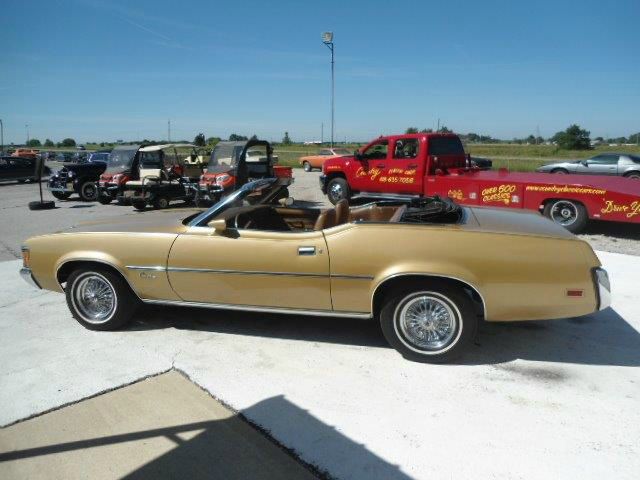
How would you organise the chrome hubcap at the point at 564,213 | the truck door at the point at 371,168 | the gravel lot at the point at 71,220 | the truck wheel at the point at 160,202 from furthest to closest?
the truck wheel at the point at 160,202
the truck door at the point at 371,168
the chrome hubcap at the point at 564,213
the gravel lot at the point at 71,220

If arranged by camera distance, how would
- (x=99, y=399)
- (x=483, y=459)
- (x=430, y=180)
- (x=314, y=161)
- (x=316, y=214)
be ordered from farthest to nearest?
(x=314, y=161) < (x=430, y=180) < (x=316, y=214) < (x=99, y=399) < (x=483, y=459)

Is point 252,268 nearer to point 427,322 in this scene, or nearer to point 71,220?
point 427,322

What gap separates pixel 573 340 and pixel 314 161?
989 inches

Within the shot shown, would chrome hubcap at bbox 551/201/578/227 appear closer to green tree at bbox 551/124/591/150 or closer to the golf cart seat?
the golf cart seat

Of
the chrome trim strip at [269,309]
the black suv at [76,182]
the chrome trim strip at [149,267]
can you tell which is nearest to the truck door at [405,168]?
the chrome trim strip at [269,309]

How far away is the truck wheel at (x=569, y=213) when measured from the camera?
7562 millimetres

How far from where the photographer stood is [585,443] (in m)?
2.50

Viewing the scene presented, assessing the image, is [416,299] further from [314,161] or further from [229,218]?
[314,161]

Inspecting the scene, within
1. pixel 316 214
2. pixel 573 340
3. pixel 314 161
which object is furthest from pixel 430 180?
pixel 314 161

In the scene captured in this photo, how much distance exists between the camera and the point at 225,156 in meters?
12.0

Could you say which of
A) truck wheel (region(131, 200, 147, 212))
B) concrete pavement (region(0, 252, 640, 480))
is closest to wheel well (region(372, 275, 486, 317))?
concrete pavement (region(0, 252, 640, 480))

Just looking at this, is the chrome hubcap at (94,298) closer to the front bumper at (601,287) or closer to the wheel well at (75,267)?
the wheel well at (75,267)

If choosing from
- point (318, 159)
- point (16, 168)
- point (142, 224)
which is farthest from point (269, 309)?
point (318, 159)

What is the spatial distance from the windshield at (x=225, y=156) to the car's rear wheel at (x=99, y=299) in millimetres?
7966
